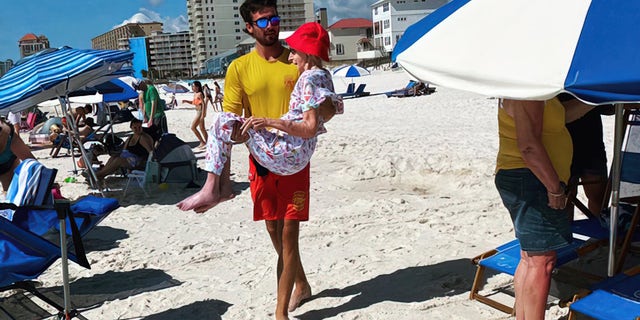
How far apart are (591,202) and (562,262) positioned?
1.20 meters

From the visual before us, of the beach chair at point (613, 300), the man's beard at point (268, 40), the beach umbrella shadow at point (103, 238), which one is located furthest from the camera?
the beach umbrella shadow at point (103, 238)

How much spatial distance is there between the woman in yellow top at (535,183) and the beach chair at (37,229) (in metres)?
2.47

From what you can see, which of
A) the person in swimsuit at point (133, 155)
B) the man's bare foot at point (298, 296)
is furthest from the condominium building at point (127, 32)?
the man's bare foot at point (298, 296)

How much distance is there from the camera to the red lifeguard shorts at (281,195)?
10.8 ft

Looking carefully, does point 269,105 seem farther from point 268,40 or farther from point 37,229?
point 37,229

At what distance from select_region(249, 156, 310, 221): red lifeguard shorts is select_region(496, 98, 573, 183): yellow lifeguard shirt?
45.8 inches

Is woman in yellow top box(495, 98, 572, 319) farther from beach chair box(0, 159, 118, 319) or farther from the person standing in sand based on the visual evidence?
beach chair box(0, 159, 118, 319)

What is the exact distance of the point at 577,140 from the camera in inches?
159

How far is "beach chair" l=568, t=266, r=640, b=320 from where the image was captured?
8.90ft

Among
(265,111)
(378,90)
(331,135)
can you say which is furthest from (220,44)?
(265,111)

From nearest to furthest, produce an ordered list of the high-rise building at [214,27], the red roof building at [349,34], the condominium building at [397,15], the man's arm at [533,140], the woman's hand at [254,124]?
the man's arm at [533,140]
the woman's hand at [254,124]
the condominium building at [397,15]
the red roof building at [349,34]
the high-rise building at [214,27]

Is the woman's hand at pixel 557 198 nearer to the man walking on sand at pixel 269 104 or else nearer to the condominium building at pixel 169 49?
the man walking on sand at pixel 269 104

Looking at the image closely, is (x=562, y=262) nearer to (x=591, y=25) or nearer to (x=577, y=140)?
(x=577, y=140)

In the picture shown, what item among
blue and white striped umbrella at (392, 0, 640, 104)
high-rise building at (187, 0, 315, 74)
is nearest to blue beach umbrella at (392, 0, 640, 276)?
blue and white striped umbrella at (392, 0, 640, 104)
